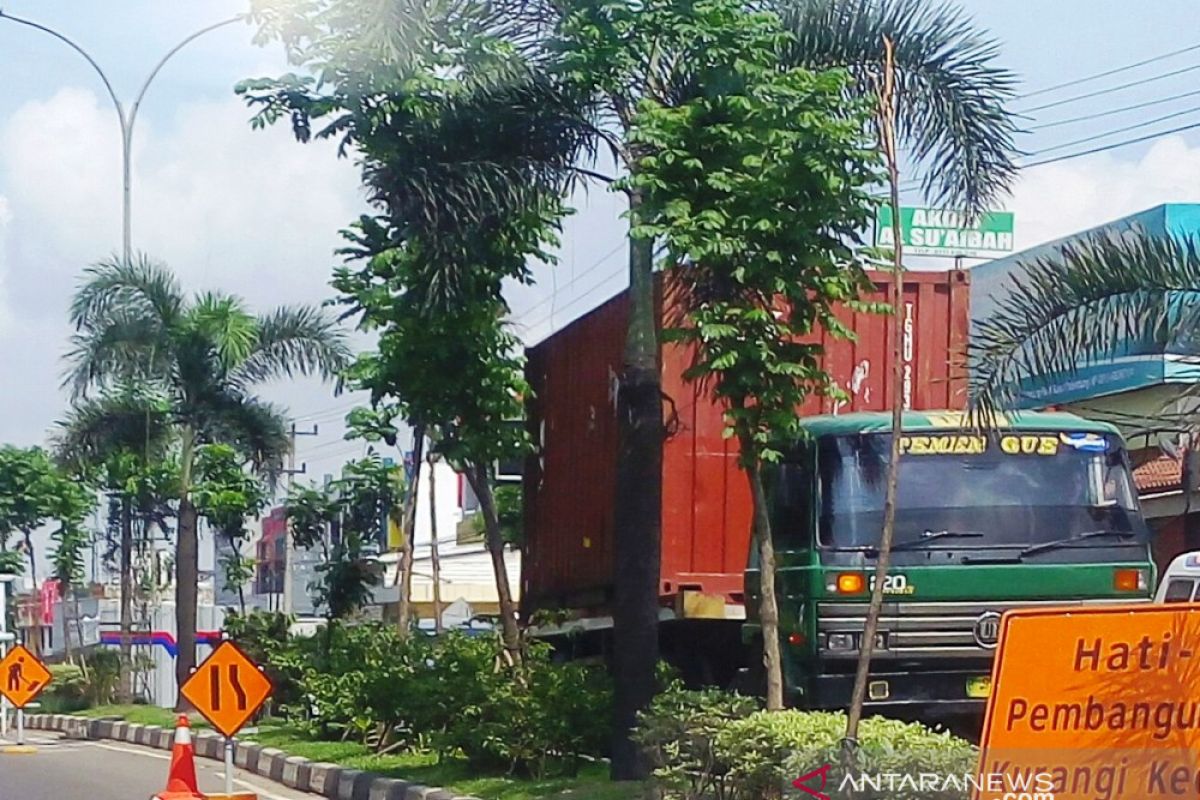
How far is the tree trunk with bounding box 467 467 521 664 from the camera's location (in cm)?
1549

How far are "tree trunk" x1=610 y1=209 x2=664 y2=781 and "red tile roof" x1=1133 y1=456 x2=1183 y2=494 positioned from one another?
33.8 ft

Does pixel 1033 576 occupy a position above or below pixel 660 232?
below

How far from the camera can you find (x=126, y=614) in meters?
31.6

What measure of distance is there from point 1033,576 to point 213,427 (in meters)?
17.8

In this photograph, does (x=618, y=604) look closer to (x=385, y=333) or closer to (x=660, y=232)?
(x=660, y=232)

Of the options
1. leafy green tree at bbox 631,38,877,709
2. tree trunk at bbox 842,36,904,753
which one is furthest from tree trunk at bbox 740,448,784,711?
tree trunk at bbox 842,36,904,753

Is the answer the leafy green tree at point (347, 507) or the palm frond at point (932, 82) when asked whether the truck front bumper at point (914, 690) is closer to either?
the palm frond at point (932, 82)

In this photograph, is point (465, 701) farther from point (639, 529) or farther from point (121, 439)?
point (121, 439)

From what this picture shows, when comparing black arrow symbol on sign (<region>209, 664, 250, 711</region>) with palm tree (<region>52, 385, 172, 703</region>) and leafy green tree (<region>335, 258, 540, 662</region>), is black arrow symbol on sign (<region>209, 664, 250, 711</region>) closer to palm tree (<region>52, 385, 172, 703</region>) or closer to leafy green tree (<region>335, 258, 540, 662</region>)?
leafy green tree (<region>335, 258, 540, 662</region>)

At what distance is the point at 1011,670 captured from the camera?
552 cm

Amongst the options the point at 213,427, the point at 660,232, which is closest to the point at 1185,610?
the point at 660,232

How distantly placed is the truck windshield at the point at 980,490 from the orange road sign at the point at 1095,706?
18.8 ft

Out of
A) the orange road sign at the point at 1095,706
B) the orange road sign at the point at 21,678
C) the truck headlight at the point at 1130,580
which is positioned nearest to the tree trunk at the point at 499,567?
the truck headlight at the point at 1130,580

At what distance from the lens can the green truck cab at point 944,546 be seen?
36.3 feet
